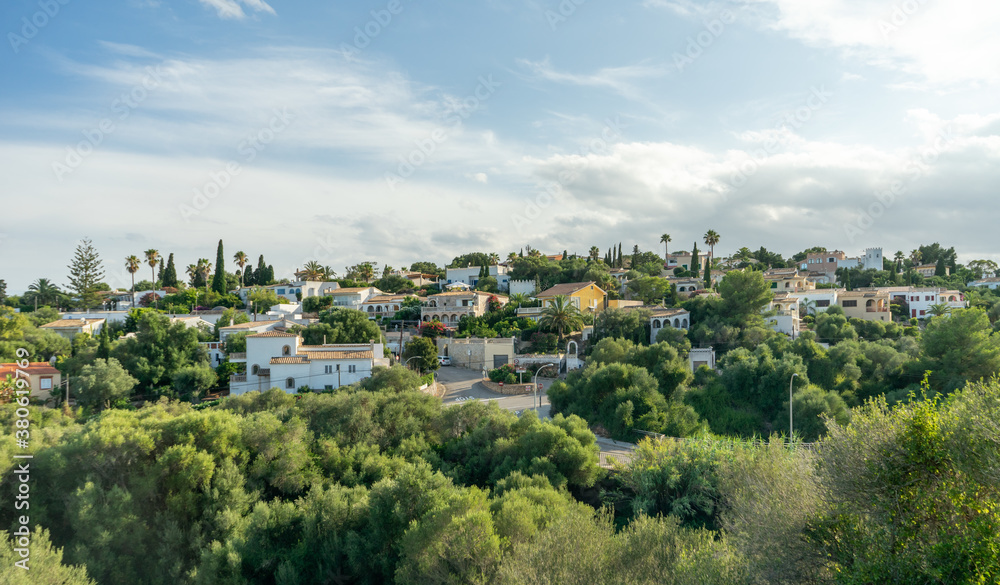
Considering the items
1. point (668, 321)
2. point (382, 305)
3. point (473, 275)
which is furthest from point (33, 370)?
point (473, 275)

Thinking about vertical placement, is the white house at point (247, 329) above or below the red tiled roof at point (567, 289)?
below

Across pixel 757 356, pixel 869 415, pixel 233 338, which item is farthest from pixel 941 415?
pixel 233 338

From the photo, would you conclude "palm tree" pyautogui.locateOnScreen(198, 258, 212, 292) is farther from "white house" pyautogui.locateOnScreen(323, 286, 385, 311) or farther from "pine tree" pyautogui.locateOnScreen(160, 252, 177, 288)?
"white house" pyautogui.locateOnScreen(323, 286, 385, 311)

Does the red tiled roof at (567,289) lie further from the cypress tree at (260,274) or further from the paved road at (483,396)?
the cypress tree at (260,274)

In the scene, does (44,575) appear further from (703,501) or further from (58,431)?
(703,501)

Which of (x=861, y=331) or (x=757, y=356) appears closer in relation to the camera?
(x=757, y=356)

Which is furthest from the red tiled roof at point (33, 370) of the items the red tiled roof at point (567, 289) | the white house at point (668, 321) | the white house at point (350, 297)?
the white house at point (668, 321)

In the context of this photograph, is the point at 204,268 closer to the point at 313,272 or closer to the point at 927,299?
the point at 313,272
